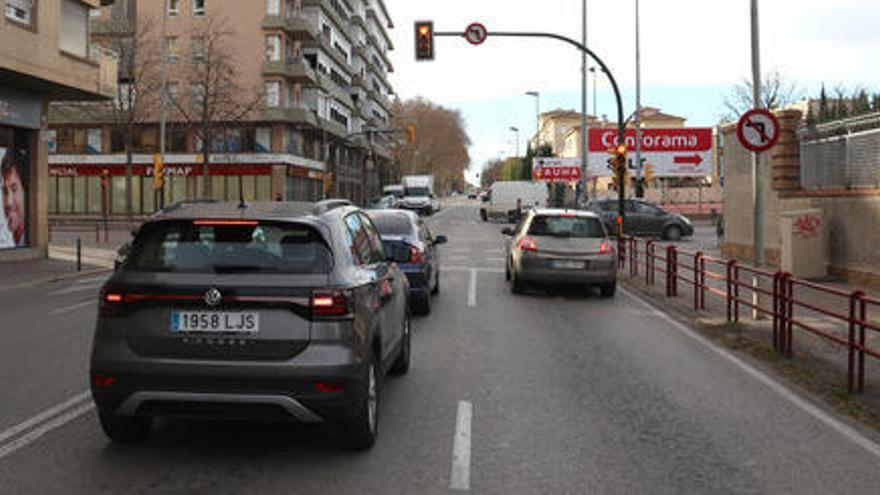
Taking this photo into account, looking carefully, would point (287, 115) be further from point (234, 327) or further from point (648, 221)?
point (234, 327)

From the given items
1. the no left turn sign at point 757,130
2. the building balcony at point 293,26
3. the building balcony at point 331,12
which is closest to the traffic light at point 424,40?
the no left turn sign at point 757,130

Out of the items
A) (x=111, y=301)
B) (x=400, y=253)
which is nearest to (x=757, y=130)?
(x=400, y=253)

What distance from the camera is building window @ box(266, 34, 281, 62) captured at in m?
57.0

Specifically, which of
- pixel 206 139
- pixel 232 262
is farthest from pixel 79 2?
pixel 232 262

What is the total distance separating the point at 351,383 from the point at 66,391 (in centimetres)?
347

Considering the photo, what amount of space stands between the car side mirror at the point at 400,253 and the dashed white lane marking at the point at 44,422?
5557 millimetres

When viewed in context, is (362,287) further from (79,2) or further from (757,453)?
(79,2)

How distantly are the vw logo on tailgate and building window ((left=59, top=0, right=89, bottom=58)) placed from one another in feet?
71.6

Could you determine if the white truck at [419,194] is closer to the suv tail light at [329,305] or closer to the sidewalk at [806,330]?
the sidewalk at [806,330]

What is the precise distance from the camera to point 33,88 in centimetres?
2336

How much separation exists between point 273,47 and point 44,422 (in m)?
54.1

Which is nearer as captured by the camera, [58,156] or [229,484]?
[229,484]

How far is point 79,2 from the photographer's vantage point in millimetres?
25312

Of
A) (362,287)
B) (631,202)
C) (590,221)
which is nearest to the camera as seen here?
(362,287)
